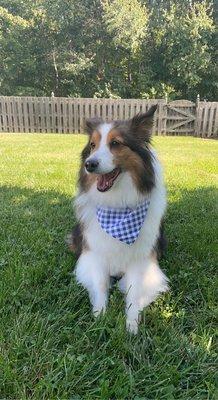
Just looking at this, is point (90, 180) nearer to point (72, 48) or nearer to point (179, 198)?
point (179, 198)

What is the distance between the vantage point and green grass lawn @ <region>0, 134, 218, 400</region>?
6.55 ft

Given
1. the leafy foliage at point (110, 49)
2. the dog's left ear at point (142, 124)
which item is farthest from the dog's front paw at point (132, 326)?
the leafy foliage at point (110, 49)

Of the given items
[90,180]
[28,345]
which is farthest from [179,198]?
[28,345]

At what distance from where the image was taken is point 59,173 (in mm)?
6445

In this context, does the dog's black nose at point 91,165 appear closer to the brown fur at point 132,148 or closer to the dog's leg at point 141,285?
the brown fur at point 132,148

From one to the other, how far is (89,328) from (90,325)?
33 mm

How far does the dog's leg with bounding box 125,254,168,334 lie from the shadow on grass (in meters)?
0.07

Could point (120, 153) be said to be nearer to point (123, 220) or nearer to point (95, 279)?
point (123, 220)

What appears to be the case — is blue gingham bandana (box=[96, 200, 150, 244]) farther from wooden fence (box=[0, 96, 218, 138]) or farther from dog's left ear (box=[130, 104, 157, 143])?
wooden fence (box=[0, 96, 218, 138])

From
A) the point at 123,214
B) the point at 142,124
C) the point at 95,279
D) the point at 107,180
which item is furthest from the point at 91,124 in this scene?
the point at 95,279

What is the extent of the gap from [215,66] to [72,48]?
7.74 m

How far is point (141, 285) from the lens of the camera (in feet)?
8.94

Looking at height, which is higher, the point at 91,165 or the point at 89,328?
the point at 91,165

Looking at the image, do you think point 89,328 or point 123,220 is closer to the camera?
point 89,328
